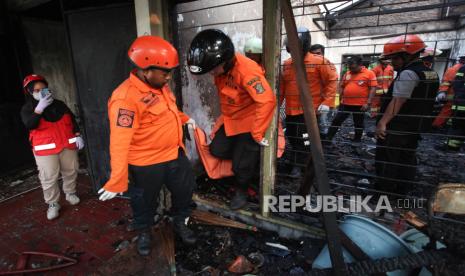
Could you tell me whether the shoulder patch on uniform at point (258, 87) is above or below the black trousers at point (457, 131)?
above

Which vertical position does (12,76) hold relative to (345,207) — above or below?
above

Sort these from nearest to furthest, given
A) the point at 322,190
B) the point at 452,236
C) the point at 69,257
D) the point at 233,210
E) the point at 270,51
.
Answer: the point at 452,236 < the point at 322,190 < the point at 270,51 < the point at 69,257 < the point at 233,210

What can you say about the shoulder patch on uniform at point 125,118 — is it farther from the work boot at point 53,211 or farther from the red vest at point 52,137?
the work boot at point 53,211

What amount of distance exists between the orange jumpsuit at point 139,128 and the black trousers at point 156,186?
90 millimetres

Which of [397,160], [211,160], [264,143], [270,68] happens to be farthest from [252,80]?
[397,160]

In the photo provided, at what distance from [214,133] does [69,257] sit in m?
1.97

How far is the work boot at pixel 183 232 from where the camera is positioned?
9.27ft

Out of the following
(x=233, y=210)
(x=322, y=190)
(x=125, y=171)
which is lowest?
(x=233, y=210)

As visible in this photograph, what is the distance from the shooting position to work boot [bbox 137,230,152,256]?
8.89 feet

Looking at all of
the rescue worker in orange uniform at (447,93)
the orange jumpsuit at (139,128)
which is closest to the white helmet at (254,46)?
the orange jumpsuit at (139,128)

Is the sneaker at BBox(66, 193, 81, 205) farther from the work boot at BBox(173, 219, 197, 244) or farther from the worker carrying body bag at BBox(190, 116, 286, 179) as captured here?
the worker carrying body bag at BBox(190, 116, 286, 179)

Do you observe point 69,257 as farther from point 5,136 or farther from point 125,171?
point 5,136

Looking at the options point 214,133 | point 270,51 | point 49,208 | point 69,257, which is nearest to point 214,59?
point 270,51

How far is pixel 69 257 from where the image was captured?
8.81 ft
